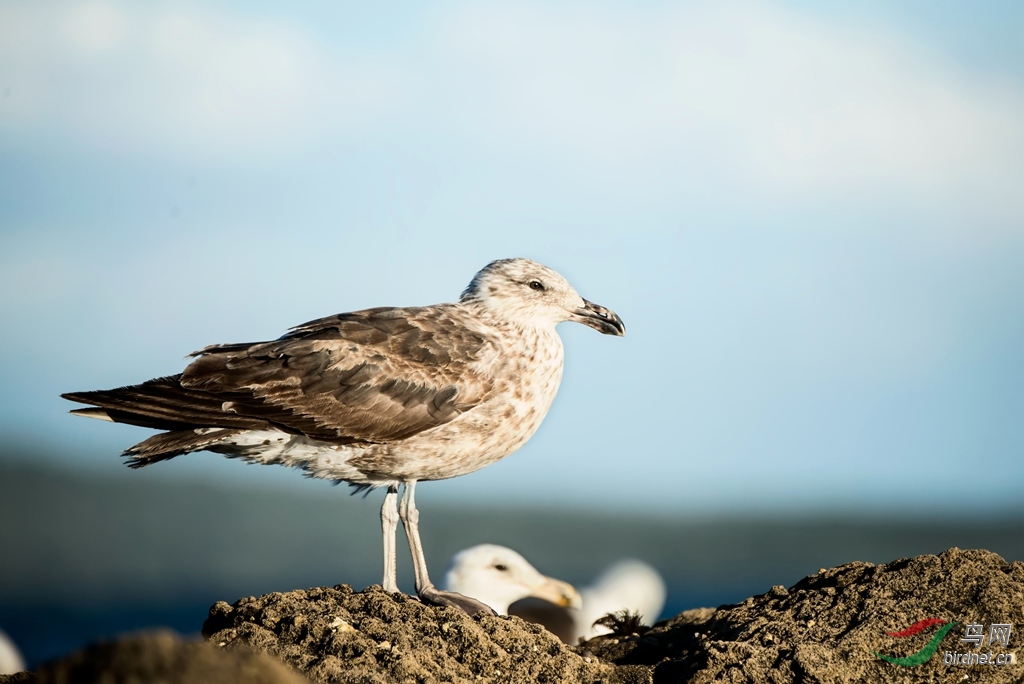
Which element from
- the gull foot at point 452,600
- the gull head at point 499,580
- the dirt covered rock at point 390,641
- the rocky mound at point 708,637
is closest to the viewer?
the dirt covered rock at point 390,641

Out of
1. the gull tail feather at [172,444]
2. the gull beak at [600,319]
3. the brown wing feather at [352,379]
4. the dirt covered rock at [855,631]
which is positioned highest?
the gull beak at [600,319]

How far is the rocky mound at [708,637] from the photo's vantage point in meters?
6.42

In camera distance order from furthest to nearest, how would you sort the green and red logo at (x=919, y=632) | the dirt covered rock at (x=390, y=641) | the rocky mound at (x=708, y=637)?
the green and red logo at (x=919, y=632) < the rocky mound at (x=708, y=637) < the dirt covered rock at (x=390, y=641)

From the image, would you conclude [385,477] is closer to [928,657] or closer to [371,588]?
[371,588]

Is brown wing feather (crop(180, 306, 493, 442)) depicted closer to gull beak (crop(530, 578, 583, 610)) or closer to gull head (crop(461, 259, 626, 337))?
gull head (crop(461, 259, 626, 337))

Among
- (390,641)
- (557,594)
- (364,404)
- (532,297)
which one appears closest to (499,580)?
(557,594)

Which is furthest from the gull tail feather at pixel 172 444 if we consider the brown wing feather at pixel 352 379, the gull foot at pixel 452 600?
the gull foot at pixel 452 600

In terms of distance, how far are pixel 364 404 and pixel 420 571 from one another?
1.55m

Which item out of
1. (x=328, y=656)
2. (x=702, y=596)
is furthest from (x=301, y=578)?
(x=328, y=656)

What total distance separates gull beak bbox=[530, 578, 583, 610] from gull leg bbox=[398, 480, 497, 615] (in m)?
1.32

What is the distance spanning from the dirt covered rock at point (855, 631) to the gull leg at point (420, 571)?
1061mm

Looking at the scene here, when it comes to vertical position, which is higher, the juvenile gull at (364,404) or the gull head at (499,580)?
the juvenile gull at (364,404)

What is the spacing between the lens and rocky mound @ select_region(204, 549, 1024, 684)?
642 cm

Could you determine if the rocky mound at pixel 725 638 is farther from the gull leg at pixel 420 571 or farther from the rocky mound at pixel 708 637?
the gull leg at pixel 420 571
